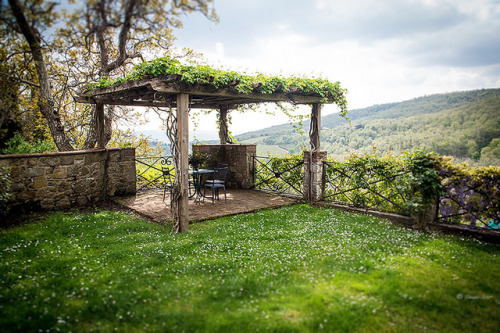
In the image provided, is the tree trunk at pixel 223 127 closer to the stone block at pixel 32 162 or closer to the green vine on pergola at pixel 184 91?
the green vine on pergola at pixel 184 91

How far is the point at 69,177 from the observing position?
686 cm

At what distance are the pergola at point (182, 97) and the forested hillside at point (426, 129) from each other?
11233 millimetres

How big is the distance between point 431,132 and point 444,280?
1025 inches

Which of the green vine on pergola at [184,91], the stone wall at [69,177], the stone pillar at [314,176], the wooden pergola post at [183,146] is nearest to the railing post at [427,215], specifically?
the stone pillar at [314,176]

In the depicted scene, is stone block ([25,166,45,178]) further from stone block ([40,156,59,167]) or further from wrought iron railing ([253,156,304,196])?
wrought iron railing ([253,156,304,196])

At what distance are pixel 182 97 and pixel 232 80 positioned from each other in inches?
47.7

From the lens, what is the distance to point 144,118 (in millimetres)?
13383

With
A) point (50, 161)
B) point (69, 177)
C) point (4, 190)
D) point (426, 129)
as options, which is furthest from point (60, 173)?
point (426, 129)

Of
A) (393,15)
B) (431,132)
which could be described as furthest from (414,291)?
(431,132)

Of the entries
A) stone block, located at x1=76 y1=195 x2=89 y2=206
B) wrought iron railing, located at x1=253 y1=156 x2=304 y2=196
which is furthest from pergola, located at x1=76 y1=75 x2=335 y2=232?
stone block, located at x1=76 y1=195 x2=89 y2=206

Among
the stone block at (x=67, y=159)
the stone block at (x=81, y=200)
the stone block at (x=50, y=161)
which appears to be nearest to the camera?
the stone block at (x=50, y=161)

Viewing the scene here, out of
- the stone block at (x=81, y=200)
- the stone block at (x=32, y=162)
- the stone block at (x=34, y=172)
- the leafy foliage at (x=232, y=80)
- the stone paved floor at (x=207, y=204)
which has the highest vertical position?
the leafy foliage at (x=232, y=80)

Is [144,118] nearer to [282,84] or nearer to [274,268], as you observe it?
[282,84]

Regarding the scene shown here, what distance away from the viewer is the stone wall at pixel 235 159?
31.3ft
